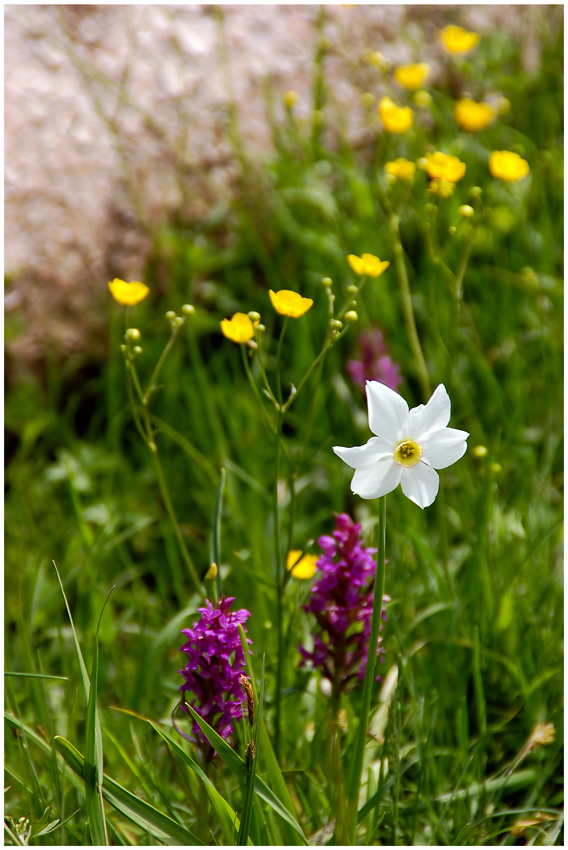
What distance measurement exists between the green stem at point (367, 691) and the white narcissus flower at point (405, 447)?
4 centimetres

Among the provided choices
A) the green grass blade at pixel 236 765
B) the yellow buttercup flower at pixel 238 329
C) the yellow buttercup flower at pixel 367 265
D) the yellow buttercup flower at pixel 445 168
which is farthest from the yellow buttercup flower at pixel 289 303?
the yellow buttercup flower at pixel 445 168

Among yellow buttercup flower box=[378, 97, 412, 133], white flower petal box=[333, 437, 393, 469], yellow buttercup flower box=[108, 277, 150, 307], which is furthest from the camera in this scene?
yellow buttercup flower box=[378, 97, 412, 133]

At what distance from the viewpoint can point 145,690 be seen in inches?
53.9

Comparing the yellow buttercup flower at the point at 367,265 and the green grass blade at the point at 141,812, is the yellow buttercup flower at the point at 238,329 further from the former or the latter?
the green grass blade at the point at 141,812

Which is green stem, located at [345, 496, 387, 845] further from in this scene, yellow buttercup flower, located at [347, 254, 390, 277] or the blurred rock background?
the blurred rock background

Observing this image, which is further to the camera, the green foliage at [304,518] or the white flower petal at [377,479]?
the green foliage at [304,518]

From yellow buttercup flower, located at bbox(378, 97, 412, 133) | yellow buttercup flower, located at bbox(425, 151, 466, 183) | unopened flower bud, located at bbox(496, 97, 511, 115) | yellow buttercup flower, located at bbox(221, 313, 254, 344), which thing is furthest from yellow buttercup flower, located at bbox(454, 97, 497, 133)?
yellow buttercup flower, located at bbox(221, 313, 254, 344)

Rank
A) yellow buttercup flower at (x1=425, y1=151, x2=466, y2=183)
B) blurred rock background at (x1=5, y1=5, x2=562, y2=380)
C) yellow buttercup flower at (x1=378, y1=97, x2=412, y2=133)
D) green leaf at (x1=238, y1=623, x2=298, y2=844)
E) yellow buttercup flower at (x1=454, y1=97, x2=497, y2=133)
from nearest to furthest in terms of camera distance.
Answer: green leaf at (x1=238, y1=623, x2=298, y2=844) < yellow buttercup flower at (x1=425, y1=151, x2=466, y2=183) < yellow buttercup flower at (x1=378, y1=97, x2=412, y2=133) < yellow buttercup flower at (x1=454, y1=97, x2=497, y2=133) < blurred rock background at (x1=5, y1=5, x2=562, y2=380)

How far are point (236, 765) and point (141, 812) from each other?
0.43 ft

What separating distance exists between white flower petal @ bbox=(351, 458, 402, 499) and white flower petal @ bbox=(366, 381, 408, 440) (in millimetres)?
28

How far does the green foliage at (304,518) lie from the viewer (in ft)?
3.65

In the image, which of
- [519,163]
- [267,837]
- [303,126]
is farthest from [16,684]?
[303,126]

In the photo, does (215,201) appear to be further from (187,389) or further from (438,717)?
(438,717)

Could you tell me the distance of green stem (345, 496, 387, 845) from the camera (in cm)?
85
